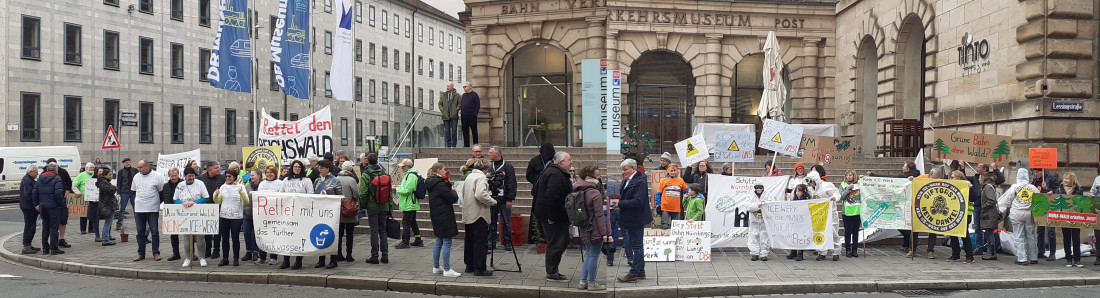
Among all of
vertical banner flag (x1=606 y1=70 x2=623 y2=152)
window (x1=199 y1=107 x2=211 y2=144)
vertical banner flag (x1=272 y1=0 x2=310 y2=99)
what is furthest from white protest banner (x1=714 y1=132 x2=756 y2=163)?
window (x1=199 y1=107 x2=211 y2=144)

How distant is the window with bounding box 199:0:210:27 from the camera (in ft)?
163

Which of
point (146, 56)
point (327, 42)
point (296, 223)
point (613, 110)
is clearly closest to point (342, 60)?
point (613, 110)

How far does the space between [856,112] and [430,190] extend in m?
21.5

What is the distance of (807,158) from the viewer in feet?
66.6

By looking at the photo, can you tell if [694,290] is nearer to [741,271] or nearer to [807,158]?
[741,271]

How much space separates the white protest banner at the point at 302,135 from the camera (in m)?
19.0

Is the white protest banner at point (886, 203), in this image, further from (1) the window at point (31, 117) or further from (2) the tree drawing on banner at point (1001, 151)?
(1) the window at point (31, 117)

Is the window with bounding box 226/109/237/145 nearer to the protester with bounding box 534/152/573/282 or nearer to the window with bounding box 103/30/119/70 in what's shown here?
the window with bounding box 103/30/119/70

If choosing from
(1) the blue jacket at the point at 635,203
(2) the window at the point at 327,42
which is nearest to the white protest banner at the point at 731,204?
(1) the blue jacket at the point at 635,203

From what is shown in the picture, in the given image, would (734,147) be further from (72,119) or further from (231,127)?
(231,127)

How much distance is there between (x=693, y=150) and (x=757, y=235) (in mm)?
3524

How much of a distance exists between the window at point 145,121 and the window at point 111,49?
2372 mm

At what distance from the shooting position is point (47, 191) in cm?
1565

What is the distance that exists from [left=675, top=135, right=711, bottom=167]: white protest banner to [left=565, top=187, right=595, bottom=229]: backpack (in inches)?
278
